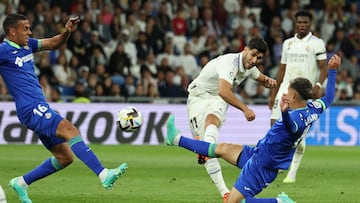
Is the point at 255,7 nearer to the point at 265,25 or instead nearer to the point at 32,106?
the point at 265,25

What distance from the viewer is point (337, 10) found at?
97.5 feet

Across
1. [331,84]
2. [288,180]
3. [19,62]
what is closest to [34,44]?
[19,62]

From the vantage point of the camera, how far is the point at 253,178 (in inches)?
400

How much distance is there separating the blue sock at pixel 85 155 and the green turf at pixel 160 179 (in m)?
1.15

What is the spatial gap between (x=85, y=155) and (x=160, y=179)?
4.49 m

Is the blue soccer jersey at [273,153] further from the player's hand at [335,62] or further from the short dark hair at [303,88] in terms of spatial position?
the player's hand at [335,62]

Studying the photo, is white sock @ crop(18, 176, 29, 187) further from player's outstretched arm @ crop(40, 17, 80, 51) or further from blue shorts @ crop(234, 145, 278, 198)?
blue shorts @ crop(234, 145, 278, 198)

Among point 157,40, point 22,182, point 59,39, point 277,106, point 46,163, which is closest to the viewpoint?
point 22,182

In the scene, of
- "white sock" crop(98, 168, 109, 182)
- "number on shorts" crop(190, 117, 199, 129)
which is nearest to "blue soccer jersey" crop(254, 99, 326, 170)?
"white sock" crop(98, 168, 109, 182)

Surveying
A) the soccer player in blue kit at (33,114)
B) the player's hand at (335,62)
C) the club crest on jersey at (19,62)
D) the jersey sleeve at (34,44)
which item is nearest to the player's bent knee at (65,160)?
the soccer player in blue kit at (33,114)

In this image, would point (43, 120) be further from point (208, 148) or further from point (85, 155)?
point (208, 148)

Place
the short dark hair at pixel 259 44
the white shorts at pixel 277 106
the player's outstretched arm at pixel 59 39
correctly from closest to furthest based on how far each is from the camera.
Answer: the player's outstretched arm at pixel 59 39, the short dark hair at pixel 259 44, the white shorts at pixel 277 106

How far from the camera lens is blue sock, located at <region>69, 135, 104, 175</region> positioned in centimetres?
1062

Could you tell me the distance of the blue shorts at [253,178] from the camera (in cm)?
1012
